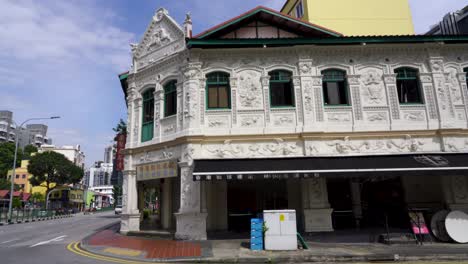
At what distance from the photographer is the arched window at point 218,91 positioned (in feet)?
45.7

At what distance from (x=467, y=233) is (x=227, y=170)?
8761 mm

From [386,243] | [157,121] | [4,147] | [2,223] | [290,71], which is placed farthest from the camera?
[4,147]

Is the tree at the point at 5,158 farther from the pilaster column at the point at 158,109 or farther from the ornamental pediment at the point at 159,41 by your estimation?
the pilaster column at the point at 158,109

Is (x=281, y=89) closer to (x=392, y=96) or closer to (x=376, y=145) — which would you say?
(x=376, y=145)

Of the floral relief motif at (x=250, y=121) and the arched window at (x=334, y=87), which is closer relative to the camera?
the floral relief motif at (x=250, y=121)

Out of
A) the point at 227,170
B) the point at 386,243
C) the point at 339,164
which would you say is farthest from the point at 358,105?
the point at 227,170

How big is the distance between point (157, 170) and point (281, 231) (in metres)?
7.00

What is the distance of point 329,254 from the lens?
29.2 feet

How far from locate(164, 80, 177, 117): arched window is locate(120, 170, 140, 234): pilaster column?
3644 millimetres

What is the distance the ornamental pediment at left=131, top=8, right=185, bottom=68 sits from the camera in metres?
15.1

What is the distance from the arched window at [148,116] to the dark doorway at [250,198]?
4.84 metres

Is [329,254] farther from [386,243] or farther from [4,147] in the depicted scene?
[4,147]

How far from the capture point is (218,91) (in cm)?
1409

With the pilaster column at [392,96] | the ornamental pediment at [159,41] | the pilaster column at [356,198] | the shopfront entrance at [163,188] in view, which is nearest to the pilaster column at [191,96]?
the ornamental pediment at [159,41]
